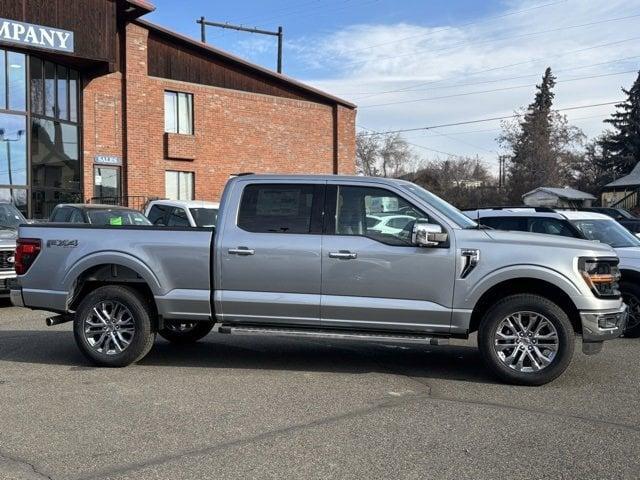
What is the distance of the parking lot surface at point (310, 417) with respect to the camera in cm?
427

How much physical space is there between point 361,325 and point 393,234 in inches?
37.7

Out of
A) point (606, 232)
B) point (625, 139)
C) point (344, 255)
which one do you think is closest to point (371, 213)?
point (344, 255)

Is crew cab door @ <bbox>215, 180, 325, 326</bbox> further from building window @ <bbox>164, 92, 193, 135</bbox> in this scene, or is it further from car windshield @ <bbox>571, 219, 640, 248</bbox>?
building window @ <bbox>164, 92, 193, 135</bbox>

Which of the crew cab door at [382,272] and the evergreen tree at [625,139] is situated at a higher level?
the evergreen tree at [625,139]

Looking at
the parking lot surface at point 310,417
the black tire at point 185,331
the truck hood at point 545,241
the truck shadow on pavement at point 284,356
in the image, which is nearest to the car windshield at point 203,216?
the truck shadow on pavement at point 284,356

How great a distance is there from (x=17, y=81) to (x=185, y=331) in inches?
605

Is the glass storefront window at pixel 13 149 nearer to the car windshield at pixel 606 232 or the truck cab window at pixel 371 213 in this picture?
the truck cab window at pixel 371 213

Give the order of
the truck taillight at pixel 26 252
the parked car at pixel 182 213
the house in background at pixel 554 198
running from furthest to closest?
the house in background at pixel 554 198 → the parked car at pixel 182 213 → the truck taillight at pixel 26 252

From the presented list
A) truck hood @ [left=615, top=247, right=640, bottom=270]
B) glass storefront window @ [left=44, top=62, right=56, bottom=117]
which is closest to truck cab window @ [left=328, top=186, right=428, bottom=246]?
truck hood @ [left=615, top=247, right=640, bottom=270]

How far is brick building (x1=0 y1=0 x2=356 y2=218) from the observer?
2017 centimetres

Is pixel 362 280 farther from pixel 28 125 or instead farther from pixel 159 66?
pixel 159 66

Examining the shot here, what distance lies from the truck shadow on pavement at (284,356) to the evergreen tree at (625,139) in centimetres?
5642

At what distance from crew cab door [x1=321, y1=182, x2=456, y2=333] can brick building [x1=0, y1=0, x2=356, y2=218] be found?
16.5 m

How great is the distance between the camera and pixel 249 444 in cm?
466
